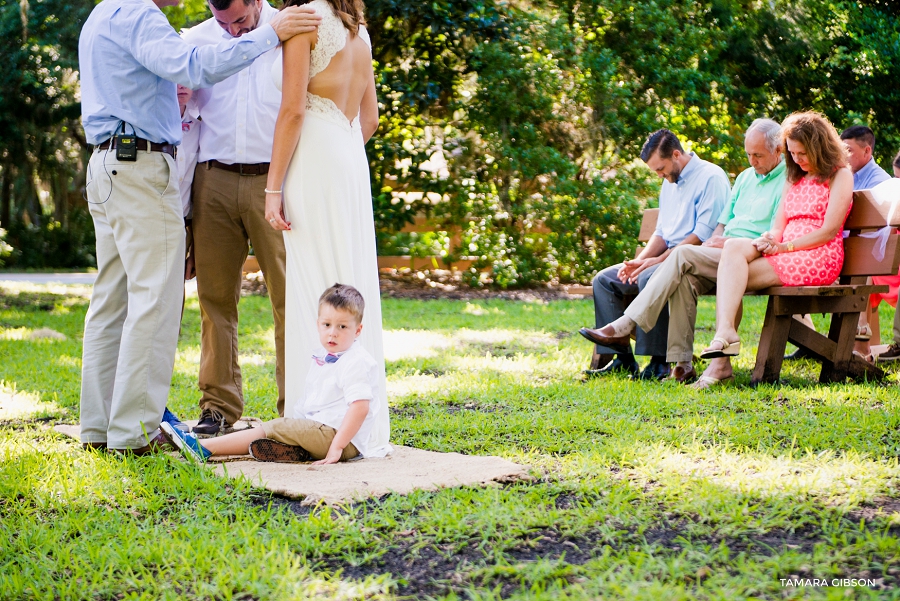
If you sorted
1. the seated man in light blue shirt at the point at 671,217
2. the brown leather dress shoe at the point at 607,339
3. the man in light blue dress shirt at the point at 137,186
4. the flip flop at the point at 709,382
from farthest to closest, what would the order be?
the seated man in light blue shirt at the point at 671,217
the brown leather dress shoe at the point at 607,339
the flip flop at the point at 709,382
the man in light blue dress shirt at the point at 137,186

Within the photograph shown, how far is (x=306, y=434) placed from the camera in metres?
3.45

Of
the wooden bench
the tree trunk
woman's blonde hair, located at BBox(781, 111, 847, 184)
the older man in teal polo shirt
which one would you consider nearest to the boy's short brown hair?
the older man in teal polo shirt

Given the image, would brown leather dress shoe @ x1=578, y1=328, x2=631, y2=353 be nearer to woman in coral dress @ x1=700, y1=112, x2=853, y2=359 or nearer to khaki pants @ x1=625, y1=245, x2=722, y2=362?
khaki pants @ x1=625, y1=245, x2=722, y2=362

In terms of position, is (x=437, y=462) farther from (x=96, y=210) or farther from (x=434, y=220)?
(x=434, y=220)

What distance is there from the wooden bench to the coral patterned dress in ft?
0.30

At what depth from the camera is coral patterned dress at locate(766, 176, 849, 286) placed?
502cm

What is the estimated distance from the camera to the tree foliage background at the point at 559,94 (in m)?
11.6

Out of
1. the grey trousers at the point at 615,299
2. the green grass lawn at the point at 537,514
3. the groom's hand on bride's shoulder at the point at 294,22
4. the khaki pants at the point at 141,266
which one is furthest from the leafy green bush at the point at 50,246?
the groom's hand on bride's shoulder at the point at 294,22

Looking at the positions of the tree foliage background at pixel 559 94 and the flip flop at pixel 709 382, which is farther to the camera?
the tree foliage background at pixel 559 94

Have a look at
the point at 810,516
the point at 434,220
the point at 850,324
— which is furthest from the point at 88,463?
the point at 434,220

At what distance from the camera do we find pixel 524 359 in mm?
6137

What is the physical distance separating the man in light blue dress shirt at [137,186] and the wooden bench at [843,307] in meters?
3.14

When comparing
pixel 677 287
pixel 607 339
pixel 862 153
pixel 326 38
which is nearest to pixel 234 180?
pixel 326 38

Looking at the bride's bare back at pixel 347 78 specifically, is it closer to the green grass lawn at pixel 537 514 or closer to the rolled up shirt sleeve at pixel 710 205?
the green grass lawn at pixel 537 514
